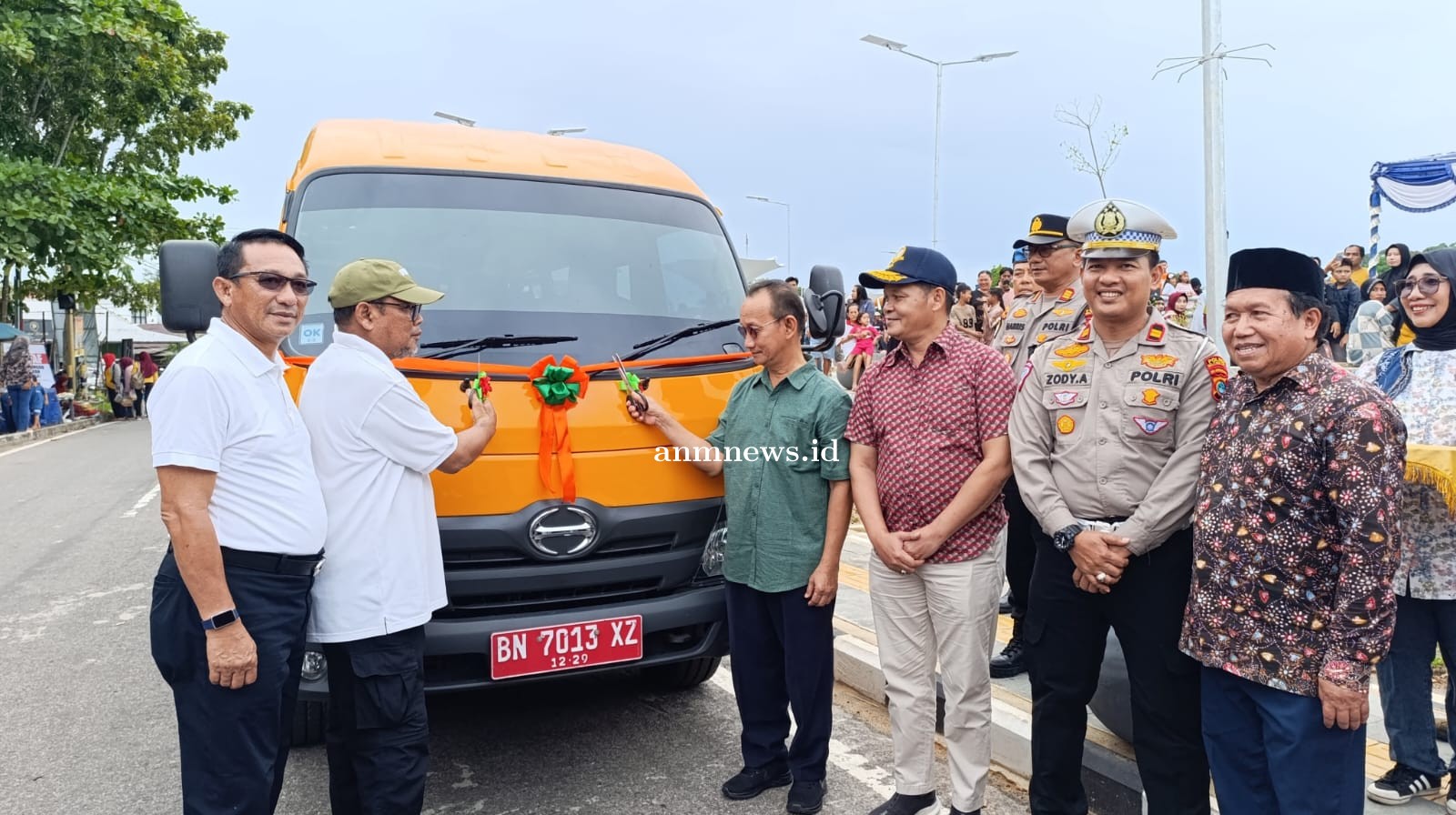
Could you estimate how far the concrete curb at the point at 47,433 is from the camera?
16.5 meters

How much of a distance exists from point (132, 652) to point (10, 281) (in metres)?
20.9

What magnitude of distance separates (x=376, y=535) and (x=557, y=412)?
0.79 meters

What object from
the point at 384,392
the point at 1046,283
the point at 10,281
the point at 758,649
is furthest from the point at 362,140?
the point at 10,281

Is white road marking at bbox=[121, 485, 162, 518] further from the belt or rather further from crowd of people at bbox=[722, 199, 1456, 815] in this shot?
crowd of people at bbox=[722, 199, 1456, 815]

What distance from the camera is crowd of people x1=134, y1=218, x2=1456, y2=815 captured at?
7.30 ft

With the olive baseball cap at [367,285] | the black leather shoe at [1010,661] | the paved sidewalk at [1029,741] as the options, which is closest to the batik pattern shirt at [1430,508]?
the paved sidewalk at [1029,741]

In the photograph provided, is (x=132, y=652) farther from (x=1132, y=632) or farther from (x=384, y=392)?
(x=1132, y=632)

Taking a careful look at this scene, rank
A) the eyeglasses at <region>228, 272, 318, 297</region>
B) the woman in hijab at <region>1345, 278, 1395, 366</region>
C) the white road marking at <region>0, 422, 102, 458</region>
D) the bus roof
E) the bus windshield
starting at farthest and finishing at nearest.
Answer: the white road marking at <region>0, 422, 102, 458</region> → the woman in hijab at <region>1345, 278, 1395, 366</region> → the bus roof → the bus windshield → the eyeglasses at <region>228, 272, 318, 297</region>

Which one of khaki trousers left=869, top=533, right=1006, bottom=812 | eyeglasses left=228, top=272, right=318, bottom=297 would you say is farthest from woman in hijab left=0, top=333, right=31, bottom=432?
khaki trousers left=869, top=533, right=1006, bottom=812

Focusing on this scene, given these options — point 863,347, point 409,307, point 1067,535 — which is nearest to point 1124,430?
point 1067,535

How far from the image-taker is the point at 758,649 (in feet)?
10.9

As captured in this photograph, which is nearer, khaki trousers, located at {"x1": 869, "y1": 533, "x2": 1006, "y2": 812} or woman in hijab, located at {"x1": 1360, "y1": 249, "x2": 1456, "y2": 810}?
woman in hijab, located at {"x1": 1360, "y1": 249, "x2": 1456, "y2": 810}

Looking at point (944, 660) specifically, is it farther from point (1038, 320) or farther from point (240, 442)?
point (240, 442)

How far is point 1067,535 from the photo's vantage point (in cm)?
269
